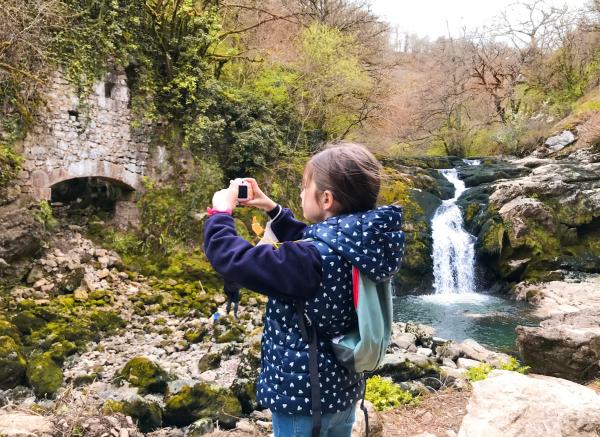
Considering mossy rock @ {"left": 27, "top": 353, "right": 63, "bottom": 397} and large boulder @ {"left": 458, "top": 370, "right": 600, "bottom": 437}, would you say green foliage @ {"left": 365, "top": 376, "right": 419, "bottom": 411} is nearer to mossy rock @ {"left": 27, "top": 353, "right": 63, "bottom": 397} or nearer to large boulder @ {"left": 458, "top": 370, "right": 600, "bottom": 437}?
large boulder @ {"left": 458, "top": 370, "right": 600, "bottom": 437}

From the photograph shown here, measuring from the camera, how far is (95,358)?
233 inches

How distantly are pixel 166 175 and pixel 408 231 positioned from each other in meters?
6.36

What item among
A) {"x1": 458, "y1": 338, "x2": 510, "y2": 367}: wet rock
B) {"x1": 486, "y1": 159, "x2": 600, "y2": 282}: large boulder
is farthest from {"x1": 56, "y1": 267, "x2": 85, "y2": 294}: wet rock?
{"x1": 486, "y1": 159, "x2": 600, "y2": 282}: large boulder

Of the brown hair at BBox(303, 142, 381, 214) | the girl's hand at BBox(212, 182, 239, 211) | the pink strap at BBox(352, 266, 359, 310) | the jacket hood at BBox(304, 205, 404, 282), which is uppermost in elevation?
the brown hair at BBox(303, 142, 381, 214)

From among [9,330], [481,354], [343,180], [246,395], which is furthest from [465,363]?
[9,330]

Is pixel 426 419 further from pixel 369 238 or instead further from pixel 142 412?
pixel 369 238

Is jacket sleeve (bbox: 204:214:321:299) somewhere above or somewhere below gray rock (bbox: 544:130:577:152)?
below

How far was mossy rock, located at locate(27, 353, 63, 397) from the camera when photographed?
487cm

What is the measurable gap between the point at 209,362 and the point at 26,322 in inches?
107

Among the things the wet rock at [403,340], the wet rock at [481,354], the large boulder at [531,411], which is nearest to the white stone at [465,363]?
the wet rock at [481,354]

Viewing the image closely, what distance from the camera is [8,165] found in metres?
7.80

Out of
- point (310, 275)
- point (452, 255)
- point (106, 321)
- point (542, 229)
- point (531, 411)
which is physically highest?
point (310, 275)

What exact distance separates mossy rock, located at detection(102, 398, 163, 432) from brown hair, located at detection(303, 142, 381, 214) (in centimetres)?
329

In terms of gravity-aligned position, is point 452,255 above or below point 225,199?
below
